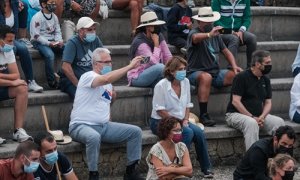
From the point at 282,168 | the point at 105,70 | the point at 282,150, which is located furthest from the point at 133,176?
the point at 282,168

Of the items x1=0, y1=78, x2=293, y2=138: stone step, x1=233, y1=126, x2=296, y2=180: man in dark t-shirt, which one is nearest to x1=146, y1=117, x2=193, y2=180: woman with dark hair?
x1=233, y1=126, x2=296, y2=180: man in dark t-shirt

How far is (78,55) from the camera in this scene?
1077cm

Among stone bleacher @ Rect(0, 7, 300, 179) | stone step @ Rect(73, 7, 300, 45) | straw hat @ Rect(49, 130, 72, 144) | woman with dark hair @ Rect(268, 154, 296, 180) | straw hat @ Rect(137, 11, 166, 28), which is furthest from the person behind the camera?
stone step @ Rect(73, 7, 300, 45)

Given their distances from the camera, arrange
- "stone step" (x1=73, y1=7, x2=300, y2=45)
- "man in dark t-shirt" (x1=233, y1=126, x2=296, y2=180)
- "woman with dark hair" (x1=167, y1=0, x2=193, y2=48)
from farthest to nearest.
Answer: "stone step" (x1=73, y1=7, x2=300, y2=45) → "woman with dark hair" (x1=167, y1=0, x2=193, y2=48) → "man in dark t-shirt" (x1=233, y1=126, x2=296, y2=180)

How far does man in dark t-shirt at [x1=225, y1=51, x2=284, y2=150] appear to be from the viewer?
1096 centimetres

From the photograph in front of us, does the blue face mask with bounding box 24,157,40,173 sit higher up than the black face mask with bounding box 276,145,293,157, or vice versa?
the blue face mask with bounding box 24,157,40,173

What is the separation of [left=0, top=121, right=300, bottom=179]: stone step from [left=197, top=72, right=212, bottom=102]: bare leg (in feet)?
1.33

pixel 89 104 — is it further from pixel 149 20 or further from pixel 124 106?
pixel 149 20

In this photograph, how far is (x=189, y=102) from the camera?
1075 centimetres

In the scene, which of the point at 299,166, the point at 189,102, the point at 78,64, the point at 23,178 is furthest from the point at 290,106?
the point at 23,178

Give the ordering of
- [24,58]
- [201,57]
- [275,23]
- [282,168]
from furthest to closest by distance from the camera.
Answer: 1. [275,23]
2. [201,57]
3. [24,58]
4. [282,168]

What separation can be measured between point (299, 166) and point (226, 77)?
1.50 m

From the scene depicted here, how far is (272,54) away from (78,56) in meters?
3.44

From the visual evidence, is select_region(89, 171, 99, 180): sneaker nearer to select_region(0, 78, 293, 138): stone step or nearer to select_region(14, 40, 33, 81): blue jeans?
select_region(0, 78, 293, 138): stone step
